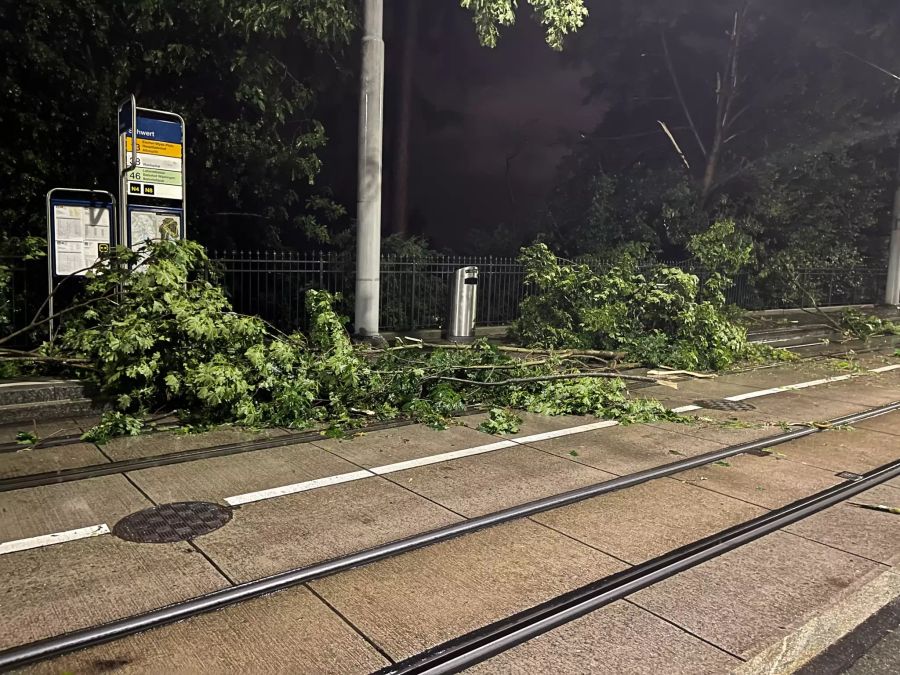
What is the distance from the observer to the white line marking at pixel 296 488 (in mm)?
4746

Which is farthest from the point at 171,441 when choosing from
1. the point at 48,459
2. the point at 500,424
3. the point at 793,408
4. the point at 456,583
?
the point at 793,408

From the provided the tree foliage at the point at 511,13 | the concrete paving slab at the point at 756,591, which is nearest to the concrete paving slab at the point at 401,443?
the concrete paving slab at the point at 756,591

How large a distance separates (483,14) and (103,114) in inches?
238

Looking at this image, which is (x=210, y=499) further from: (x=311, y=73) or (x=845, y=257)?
(x=845, y=257)

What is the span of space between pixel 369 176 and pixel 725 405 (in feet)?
20.3

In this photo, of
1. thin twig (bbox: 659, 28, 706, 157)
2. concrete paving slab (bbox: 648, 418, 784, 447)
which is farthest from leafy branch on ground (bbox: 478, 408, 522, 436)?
thin twig (bbox: 659, 28, 706, 157)

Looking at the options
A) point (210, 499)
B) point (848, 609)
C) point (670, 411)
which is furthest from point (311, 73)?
point (848, 609)

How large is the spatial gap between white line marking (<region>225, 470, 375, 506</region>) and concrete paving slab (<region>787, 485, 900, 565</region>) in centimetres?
305

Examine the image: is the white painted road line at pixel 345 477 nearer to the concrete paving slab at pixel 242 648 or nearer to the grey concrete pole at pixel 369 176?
the concrete paving slab at pixel 242 648

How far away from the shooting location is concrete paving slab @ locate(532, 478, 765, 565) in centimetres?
421

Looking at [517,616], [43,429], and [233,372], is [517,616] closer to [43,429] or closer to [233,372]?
[233,372]

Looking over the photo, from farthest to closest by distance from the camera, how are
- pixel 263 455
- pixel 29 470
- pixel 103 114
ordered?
pixel 103 114
pixel 263 455
pixel 29 470

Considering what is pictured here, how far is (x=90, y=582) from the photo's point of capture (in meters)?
3.52

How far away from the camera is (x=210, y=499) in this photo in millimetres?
4723
